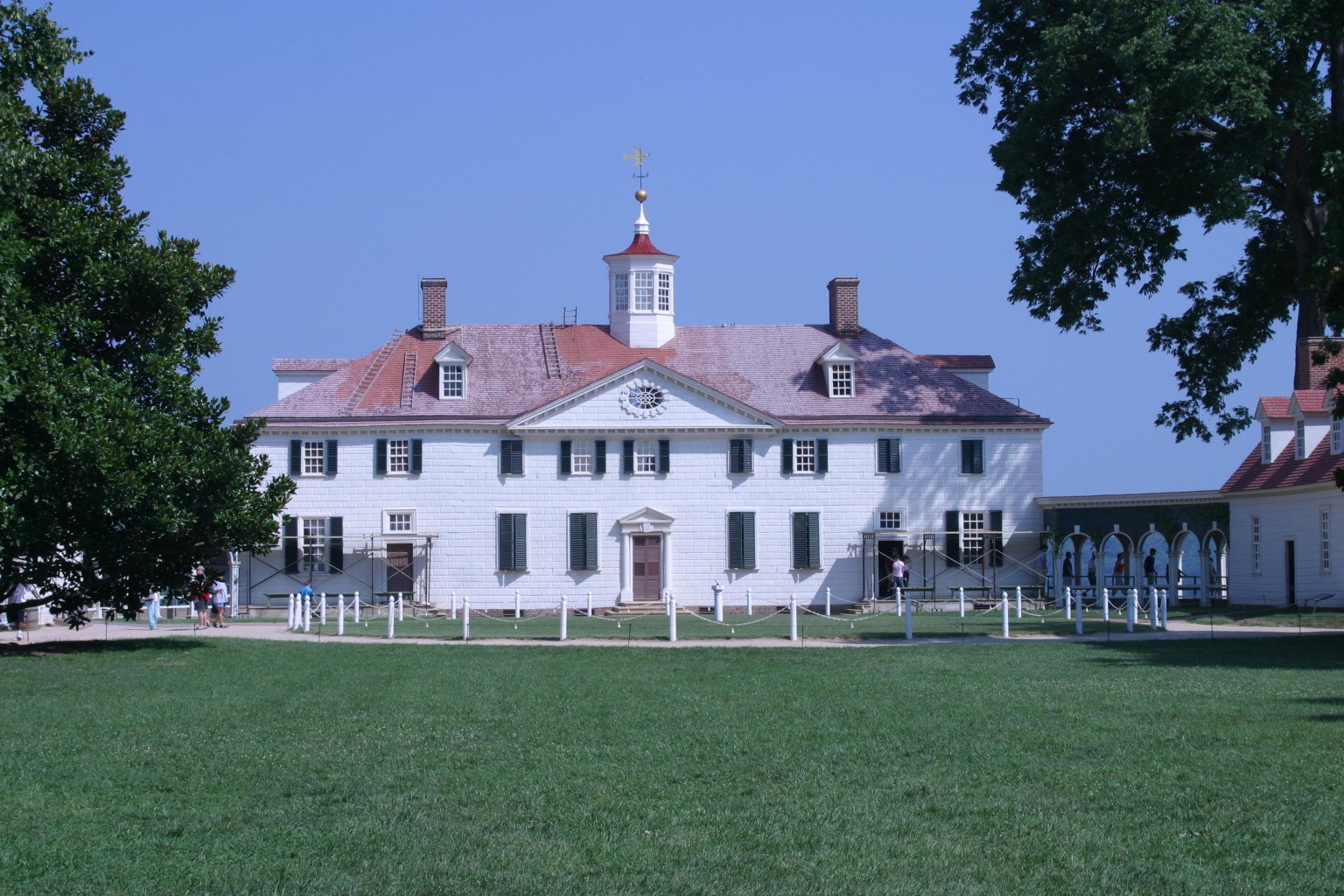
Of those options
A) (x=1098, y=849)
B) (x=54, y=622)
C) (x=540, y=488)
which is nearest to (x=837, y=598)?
(x=540, y=488)

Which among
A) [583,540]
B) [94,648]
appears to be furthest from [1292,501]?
[94,648]

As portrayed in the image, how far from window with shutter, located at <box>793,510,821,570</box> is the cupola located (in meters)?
8.07

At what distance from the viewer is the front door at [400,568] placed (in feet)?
154

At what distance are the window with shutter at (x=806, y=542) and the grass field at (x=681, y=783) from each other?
2728cm

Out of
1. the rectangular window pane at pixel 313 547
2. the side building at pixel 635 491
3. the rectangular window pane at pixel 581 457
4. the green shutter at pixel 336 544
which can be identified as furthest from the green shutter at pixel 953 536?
the rectangular window pane at pixel 313 547

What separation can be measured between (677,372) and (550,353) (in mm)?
5044

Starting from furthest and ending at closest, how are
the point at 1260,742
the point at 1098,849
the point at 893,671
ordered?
the point at 893,671 < the point at 1260,742 < the point at 1098,849

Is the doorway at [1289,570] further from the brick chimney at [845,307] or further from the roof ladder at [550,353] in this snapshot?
the roof ladder at [550,353]

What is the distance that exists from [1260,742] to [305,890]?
334 inches

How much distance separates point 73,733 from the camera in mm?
14359

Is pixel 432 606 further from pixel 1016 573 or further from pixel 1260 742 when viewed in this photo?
pixel 1260 742

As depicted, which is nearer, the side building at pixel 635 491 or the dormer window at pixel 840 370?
the side building at pixel 635 491

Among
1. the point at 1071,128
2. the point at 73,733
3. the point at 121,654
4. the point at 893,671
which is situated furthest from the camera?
the point at 1071,128

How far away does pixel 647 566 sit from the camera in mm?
47781
